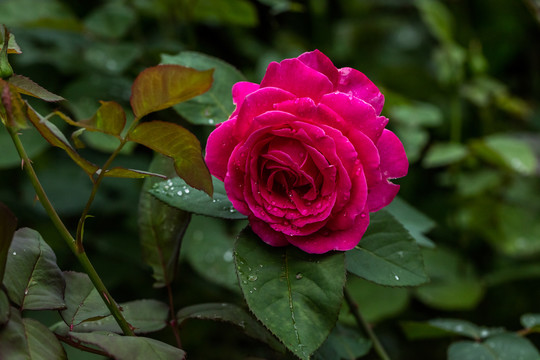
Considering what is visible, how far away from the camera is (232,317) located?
2.07 ft

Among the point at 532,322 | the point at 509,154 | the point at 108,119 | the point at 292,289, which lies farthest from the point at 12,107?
the point at 509,154

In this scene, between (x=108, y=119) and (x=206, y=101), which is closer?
(x=108, y=119)

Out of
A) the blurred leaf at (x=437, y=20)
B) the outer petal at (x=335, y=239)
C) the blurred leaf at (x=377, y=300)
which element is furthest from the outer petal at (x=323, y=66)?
the blurred leaf at (x=437, y=20)

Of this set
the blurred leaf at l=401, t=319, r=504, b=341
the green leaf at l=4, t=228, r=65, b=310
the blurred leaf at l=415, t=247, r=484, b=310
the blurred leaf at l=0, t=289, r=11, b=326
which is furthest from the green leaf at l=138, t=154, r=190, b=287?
the blurred leaf at l=415, t=247, r=484, b=310

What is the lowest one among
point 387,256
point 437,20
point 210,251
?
point 210,251

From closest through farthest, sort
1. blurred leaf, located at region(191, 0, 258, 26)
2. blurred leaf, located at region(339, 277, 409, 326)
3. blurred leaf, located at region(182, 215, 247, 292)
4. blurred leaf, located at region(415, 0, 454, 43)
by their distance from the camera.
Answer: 1. blurred leaf, located at region(182, 215, 247, 292)
2. blurred leaf, located at region(191, 0, 258, 26)
3. blurred leaf, located at region(339, 277, 409, 326)
4. blurred leaf, located at region(415, 0, 454, 43)

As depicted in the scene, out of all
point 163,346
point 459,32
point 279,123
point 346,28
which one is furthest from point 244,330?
point 346,28

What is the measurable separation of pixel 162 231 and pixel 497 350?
1.63 feet

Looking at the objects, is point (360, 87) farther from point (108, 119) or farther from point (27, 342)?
point (27, 342)

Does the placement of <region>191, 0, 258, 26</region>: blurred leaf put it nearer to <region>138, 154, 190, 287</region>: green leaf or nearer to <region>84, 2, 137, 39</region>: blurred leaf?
<region>84, 2, 137, 39</region>: blurred leaf

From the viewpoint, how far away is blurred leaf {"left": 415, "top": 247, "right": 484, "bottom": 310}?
1.48m

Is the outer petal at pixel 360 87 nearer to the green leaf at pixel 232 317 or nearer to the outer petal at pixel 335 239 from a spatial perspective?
the outer petal at pixel 335 239

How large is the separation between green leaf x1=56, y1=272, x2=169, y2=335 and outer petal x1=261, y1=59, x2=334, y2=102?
0.96 ft

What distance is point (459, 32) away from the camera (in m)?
1.99
